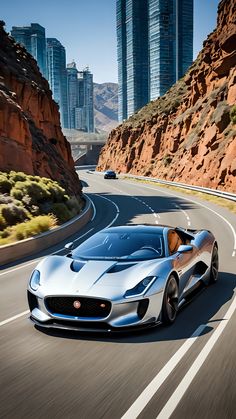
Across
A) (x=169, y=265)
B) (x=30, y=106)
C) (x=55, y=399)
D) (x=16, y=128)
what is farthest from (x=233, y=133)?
(x=55, y=399)

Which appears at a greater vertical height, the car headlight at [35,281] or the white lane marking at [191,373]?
the car headlight at [35,281]

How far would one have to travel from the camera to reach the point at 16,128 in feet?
97.0

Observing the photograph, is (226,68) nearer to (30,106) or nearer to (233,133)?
(233,133)

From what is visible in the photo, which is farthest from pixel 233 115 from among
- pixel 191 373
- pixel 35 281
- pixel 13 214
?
pixel 191 373

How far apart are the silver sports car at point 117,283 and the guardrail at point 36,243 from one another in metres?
5.83

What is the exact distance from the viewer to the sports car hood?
6.22 m

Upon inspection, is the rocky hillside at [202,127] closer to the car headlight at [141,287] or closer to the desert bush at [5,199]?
the desert bush at [5,199]

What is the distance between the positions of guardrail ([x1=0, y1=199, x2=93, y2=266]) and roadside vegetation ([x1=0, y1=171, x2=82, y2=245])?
0.53 metres

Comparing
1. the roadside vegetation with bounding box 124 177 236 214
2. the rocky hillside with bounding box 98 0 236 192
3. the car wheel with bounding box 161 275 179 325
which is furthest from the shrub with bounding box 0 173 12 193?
the rocky hillside with bounding box 98 0 236 192

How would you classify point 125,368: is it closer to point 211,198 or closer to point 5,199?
point 5,199

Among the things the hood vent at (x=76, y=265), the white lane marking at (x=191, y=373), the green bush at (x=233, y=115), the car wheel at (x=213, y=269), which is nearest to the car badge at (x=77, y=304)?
the hood vent at (x=76, y=265)

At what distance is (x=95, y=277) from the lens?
6.50 metres

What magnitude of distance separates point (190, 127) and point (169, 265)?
51531 mm

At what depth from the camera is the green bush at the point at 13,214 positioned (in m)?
19.3
